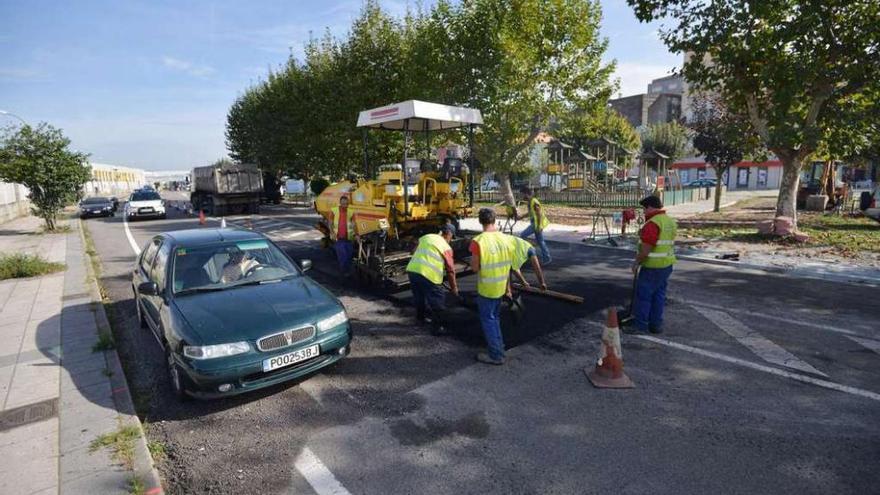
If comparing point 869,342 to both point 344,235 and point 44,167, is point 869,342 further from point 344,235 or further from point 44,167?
point 44,167

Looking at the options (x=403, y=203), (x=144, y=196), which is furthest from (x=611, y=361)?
(x=144, y=196)

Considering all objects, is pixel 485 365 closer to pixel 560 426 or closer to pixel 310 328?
pixel 560 426

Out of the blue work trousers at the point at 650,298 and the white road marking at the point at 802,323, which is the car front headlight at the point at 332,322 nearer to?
the blue work trousers at the point at 650,298

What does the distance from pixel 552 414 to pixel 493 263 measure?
1.59 meters

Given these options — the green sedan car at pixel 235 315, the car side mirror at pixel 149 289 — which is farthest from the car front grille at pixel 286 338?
the car side mirror at pixel 149 289

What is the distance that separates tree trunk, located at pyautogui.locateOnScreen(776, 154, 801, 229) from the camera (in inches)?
496

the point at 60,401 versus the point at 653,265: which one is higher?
the point at 653,265

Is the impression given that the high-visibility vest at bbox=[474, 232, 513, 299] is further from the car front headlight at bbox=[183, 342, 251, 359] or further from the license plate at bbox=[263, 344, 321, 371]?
the car front headlight at bbox=[183, 342, 251, 359]

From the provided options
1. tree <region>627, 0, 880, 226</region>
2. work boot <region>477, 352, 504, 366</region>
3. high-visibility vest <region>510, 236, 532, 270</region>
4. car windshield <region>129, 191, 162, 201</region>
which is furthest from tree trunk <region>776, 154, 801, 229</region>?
car windshield <region>129, 191, 162, 201</region>

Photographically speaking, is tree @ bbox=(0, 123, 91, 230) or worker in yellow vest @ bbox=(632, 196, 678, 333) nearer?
worker in yellow vest @ bbox=(632, 196, 678, 333)

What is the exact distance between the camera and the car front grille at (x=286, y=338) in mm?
4277

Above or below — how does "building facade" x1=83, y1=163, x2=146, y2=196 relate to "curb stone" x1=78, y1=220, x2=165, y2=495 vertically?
above

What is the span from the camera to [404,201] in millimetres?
8211

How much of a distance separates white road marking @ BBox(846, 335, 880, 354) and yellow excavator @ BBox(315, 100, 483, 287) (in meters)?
5.60
